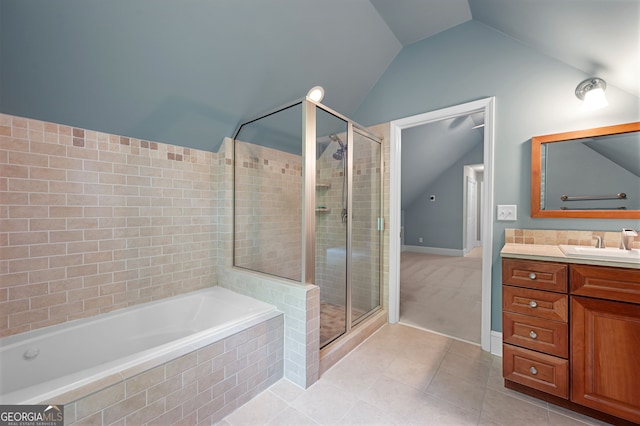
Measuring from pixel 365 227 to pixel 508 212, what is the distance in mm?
1198

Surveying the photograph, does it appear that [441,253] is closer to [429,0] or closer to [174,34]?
[429,0]

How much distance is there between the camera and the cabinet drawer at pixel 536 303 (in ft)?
4.58

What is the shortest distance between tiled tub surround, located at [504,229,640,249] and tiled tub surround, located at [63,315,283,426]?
188 cm

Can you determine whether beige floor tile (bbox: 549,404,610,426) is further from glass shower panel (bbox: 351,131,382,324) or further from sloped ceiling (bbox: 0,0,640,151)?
sloped ceiling (bbox: 0,0,640,151)

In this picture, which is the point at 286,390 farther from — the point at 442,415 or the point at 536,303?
the point at 536,303

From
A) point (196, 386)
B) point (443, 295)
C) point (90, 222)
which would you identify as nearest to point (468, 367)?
point (443, 295)

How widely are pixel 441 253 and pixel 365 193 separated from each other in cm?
466

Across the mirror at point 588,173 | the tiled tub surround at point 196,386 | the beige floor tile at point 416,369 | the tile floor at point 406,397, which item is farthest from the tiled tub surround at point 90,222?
the mirror at point 588,173

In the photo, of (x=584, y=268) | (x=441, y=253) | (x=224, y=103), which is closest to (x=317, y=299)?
(x=584, y=268)

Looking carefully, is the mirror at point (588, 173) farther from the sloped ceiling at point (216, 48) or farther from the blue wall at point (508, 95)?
the sloped ceiling at point (216, 48)

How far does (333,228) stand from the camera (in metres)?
2.53

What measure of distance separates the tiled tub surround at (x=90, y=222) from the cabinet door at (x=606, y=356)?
2.66m

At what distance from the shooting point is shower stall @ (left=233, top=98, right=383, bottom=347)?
2207mm

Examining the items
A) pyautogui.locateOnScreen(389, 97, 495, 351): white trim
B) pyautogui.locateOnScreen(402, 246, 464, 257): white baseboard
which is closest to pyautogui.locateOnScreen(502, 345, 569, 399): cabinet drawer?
pyautogui.locateOnScreen(389, 97, 495, 351): white trim
